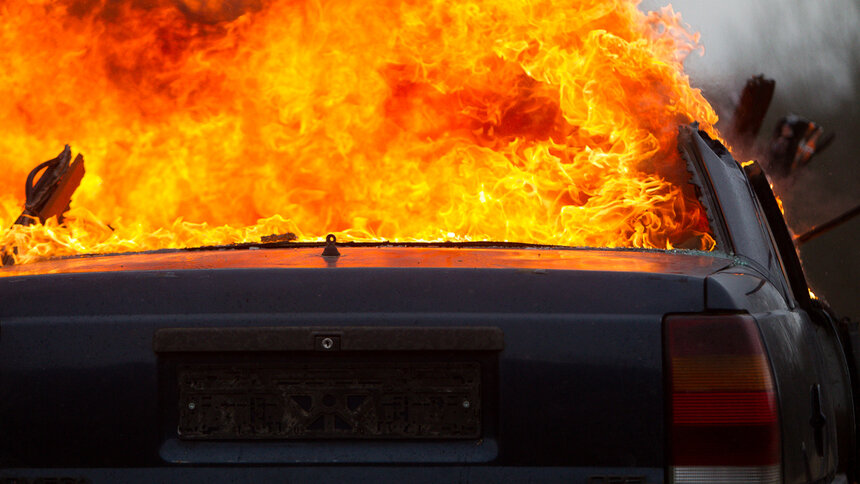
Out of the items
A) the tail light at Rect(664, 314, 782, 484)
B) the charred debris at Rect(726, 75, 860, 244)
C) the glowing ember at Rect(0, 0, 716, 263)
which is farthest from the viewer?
the charred debris at Rect(726, 75, 860, 244)

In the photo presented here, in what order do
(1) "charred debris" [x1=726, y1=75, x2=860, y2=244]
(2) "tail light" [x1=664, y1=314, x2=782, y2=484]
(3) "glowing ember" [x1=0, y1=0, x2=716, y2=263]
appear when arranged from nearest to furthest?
(2) "tail light" [x1=664, y1=314, x2=782, y2=484]
(3) "glowing ember" [x1=0, y1=0, x2=716, y2=263]
(1) "charred debris" [x1=726, y1=75, x2=860, y2=244]

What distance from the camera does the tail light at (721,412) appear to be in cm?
264

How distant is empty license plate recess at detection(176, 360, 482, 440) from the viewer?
270 centimetres

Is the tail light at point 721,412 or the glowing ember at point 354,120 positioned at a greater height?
the glowing ember at point 354,120

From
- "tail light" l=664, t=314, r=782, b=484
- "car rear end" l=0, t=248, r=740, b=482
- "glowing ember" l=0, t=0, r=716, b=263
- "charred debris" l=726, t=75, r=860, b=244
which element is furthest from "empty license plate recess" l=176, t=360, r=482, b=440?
"charred debris" l=726, t=75, r=860, b=244

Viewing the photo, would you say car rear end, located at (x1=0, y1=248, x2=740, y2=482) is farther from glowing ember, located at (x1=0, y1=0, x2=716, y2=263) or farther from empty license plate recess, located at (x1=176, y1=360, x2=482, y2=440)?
glowing ember, located at (x1=0, y1=0, x2=716, y2=263)

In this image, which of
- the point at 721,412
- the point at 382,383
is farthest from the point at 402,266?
the point at 721,412

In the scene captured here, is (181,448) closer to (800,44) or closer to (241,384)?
(241,384)

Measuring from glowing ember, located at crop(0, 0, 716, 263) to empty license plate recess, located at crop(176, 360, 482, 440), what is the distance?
1.53m

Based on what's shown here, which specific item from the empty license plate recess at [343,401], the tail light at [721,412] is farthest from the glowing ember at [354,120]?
the empty license plate recess at [343,401]

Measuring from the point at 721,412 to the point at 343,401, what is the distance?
2.72ft

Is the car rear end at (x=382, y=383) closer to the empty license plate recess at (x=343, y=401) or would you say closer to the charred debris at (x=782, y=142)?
the empty license plate recess at (x=343, y=401)

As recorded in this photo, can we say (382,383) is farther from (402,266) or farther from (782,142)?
(782,142)

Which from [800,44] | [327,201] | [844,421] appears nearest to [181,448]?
[327,201]
